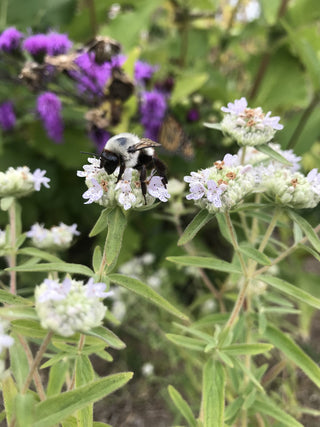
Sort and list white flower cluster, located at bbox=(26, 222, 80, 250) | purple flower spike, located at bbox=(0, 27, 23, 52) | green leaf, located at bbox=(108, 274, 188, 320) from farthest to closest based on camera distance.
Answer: purple flower spike, located at bbox=(0, 27, 23, 52) < white flower cluster, located at bbox=(26, 222, 80, 250) < green leaf, located at bbox=(108, 274, 188, 320)

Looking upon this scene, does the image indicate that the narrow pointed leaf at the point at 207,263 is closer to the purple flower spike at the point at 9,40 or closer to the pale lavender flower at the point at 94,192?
the pale lavender flower at the point at 94,192

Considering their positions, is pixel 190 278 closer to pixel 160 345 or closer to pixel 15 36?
pixel 160 345

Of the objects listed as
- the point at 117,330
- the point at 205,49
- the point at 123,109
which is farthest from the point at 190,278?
the point at 205,49

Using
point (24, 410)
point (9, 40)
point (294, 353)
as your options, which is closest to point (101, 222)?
point (24, 410)

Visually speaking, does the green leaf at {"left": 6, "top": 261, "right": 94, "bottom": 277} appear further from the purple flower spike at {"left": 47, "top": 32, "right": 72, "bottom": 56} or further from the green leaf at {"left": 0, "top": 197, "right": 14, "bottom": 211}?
the purple flower spike at {"left": 47, "top": 32, "right": 72, "bottom": 56}

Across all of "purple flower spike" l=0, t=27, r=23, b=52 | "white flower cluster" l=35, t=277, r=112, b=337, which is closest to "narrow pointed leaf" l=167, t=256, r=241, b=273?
"white flower cluster" l=35, t=277, r=112, b=337

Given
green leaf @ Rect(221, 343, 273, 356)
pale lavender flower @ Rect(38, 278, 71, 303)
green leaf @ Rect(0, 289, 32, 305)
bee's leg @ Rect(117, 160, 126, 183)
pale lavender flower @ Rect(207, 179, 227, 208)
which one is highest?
bee's leg @ Rect(117, 160, 126, 183)

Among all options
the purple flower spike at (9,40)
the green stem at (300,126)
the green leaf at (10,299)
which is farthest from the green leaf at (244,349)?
the purple flower spike at (9,40)

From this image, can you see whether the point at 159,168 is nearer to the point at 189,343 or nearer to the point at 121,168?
the point at 121,168
